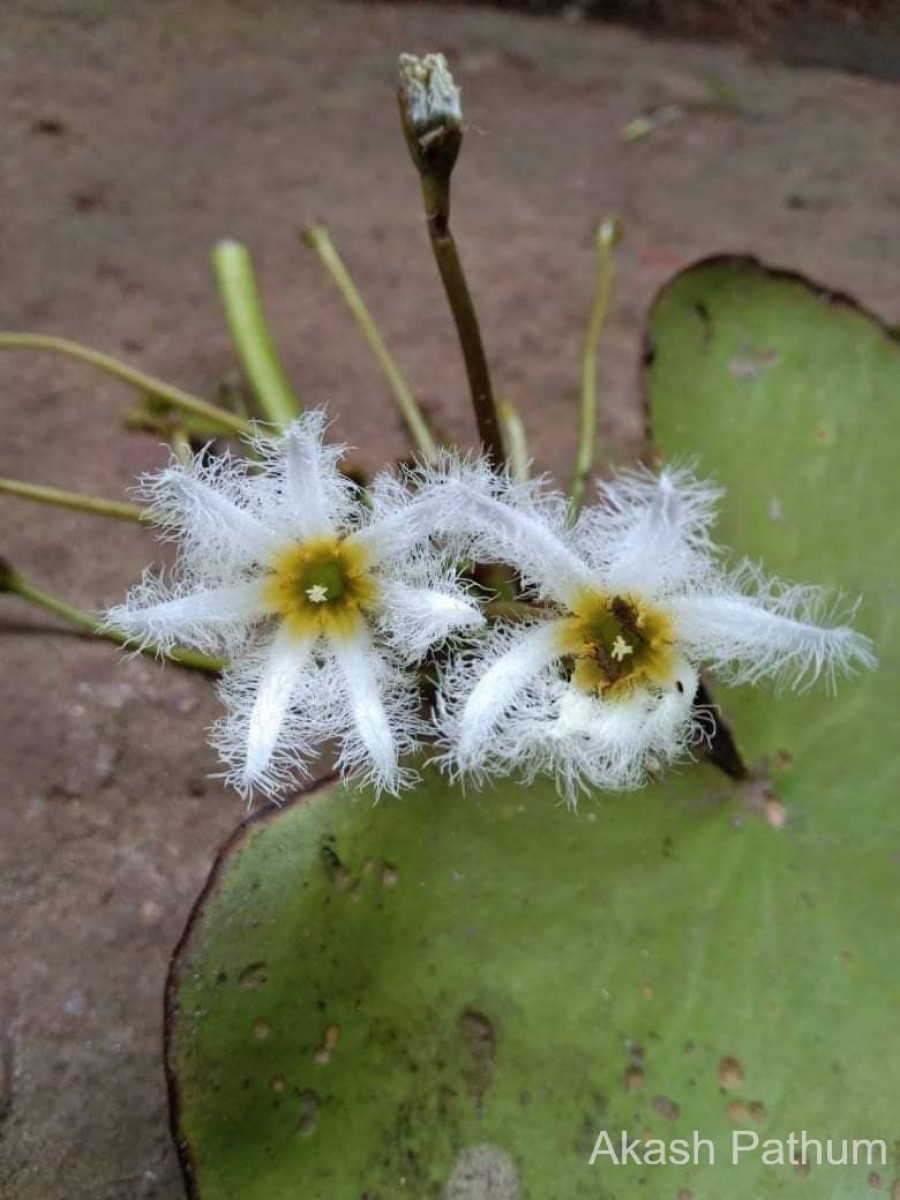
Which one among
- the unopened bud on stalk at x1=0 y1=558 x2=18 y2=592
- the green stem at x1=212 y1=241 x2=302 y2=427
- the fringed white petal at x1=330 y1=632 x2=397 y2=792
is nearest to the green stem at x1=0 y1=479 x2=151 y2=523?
the unopened bud on stalk at x1=0 y1=558 x2=18 y2=592

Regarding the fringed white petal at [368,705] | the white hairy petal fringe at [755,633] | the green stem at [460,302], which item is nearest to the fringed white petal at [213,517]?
the fringed white petal at [368,705]

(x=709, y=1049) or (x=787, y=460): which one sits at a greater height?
(x=787, y=460)

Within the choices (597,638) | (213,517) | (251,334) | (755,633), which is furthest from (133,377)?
(755,633)

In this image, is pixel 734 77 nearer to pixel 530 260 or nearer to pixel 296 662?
pixel 530 260

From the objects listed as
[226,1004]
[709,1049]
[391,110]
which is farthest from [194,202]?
[709,1049]

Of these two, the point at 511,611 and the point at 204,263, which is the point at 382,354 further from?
the point at 511,611

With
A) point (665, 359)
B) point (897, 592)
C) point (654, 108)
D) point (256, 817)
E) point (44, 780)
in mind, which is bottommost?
point (44, 780)
